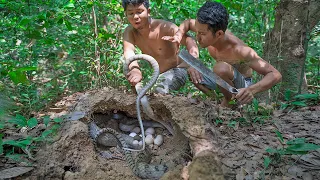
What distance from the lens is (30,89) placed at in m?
4.86

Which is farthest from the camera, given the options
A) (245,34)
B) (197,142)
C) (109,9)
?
(245,34)

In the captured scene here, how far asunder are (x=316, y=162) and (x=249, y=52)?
5.80 ft

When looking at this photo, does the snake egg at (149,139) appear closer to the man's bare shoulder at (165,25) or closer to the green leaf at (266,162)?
the green leaf at (266,162)

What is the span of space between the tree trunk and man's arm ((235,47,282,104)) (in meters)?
0.88

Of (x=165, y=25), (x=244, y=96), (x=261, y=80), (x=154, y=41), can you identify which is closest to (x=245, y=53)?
(x=261, y=80)

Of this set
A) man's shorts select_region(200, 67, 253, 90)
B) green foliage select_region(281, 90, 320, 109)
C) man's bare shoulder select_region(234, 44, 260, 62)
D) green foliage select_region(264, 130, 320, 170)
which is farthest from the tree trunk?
green foliage select_region(264, 130, 320, 170)

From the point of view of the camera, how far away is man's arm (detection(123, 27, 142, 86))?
3705 mm

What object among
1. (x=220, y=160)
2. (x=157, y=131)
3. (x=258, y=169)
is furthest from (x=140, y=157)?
(x=258, y=169)

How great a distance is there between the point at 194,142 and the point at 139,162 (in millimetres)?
665

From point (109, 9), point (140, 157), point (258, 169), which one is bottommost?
point (140, 157)

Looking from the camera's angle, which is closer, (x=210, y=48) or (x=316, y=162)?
(x=316, y=162)

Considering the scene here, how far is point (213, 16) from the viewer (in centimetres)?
359

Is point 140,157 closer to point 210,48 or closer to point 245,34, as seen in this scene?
point 210,48

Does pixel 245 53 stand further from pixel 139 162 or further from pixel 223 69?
pixel 139 162
